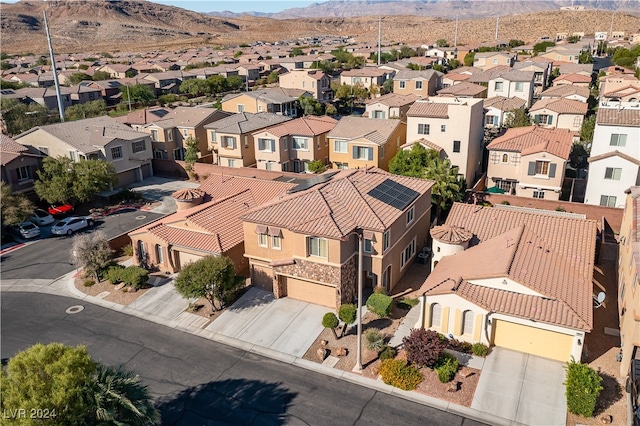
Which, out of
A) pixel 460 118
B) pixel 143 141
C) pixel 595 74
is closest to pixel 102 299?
pixel 143 141

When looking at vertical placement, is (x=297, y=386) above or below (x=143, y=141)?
below

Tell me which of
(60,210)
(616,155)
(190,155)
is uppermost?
(616,155)

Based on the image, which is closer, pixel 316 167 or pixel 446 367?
pixel 446 367

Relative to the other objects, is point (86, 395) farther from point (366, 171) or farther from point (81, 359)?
point (366, 171)

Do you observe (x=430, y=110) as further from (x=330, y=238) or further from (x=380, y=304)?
(x=380, y=304)

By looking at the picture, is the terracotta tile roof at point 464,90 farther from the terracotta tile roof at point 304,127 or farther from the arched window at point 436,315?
the arched window at point 436,315

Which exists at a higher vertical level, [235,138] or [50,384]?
[235,138]

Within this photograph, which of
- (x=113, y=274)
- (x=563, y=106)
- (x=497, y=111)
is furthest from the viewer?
(x=497, y=111)

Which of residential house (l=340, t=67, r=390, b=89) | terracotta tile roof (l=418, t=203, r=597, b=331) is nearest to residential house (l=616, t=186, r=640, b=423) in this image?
terracotta tile roof (l=418, t=203, r=597, b=331)

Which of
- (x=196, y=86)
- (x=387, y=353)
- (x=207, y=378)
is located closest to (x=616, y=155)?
(x=387, y=353)
